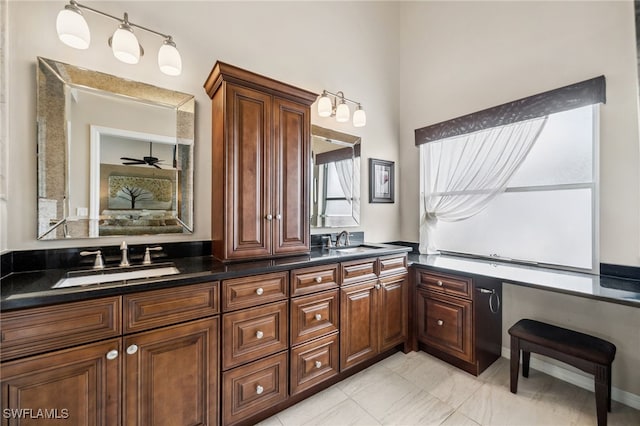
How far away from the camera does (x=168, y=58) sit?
5.33 feet

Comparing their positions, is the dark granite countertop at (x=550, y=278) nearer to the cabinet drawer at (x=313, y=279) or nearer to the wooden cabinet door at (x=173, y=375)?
the cabinet drawer at (x=313, y=279)

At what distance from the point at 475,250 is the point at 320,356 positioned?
6.34 feet

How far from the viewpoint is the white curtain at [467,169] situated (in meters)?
2.32

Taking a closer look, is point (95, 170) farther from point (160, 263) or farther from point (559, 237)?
point (559, 237)

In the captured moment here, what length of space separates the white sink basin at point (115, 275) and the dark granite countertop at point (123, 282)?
0.13 feet

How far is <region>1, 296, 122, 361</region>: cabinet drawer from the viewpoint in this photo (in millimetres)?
979

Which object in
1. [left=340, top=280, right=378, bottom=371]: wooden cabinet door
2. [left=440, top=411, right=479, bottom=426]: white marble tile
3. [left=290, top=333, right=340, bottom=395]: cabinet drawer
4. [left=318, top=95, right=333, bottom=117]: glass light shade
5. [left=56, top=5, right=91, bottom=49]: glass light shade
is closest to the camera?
[left=56, top=5, right=91, bottom=49]: glass light shade

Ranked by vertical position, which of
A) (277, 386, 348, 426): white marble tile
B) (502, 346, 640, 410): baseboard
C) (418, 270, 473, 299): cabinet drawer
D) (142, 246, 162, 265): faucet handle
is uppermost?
(142, 246, 162, 265): faucet handle

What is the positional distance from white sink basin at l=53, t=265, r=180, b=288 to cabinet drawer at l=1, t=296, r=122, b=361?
0.18m

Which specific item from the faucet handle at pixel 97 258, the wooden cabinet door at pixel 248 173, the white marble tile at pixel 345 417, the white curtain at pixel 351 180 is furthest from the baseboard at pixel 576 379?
the faucet handle at pixel 97 258

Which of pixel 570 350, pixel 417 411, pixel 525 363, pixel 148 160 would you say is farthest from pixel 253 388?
pixel 525 363

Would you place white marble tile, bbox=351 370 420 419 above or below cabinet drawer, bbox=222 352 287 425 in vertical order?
below

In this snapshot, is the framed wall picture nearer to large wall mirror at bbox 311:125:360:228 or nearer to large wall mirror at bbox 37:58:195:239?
large wall mirror at bbox 311:125:360:228

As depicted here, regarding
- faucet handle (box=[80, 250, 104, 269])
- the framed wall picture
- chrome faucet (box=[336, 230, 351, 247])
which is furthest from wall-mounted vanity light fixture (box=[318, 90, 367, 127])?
faucet handle (box=[80, 250, 104, 269])
